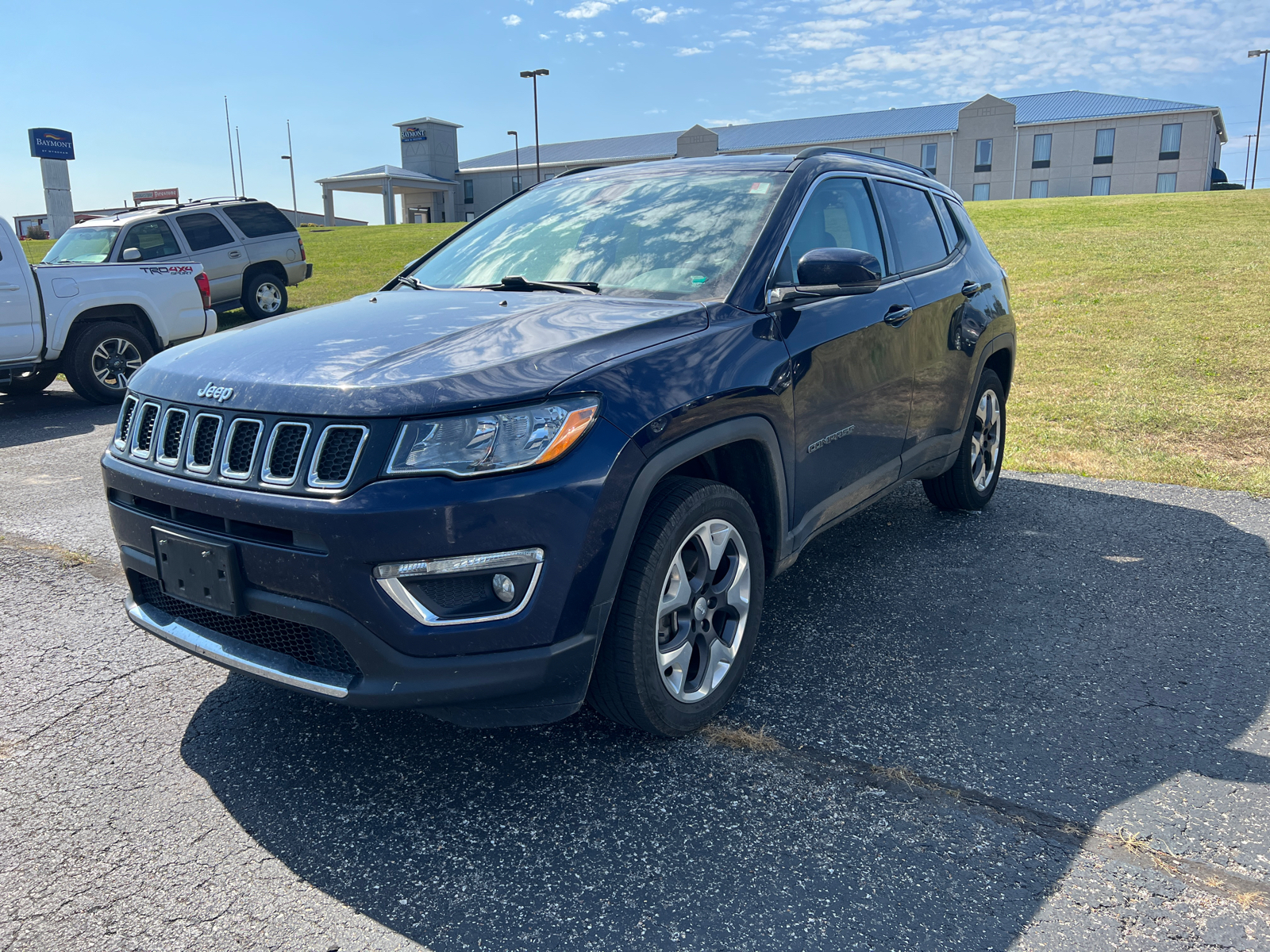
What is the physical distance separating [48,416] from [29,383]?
1915mm

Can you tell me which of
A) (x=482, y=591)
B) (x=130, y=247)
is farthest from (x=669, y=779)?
(x=130, y=247)

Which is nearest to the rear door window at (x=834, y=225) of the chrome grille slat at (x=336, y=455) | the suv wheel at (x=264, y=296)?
the chrome grille slat at (x=336, y=455)

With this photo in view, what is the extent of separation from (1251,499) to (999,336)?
215cm

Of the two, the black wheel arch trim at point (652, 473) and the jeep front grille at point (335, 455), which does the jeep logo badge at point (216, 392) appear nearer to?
the jeep front grille at point (335, 455)

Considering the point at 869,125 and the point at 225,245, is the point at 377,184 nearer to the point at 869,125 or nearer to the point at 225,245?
the point at 869,125

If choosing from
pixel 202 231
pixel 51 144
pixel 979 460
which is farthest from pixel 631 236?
pixel 51 144

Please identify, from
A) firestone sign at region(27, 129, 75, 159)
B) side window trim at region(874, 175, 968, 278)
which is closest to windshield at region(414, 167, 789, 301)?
side window trim at region(874, 175, 968, 278)

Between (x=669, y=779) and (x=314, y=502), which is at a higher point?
(x=314, y=502)

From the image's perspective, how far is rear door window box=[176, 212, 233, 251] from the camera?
1482 cm

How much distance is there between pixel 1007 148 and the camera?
57.4 metres

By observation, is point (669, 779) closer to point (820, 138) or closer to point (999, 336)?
point (999, 336)

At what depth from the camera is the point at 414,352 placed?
9.05ft

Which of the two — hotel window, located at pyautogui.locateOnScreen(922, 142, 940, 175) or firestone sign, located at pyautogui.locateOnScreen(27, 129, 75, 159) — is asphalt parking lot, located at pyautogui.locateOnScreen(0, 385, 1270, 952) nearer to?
firestone sign, located at pyautogui.locateOnScreen(27, 129, 75, 159)

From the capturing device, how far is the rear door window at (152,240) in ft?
45.2
